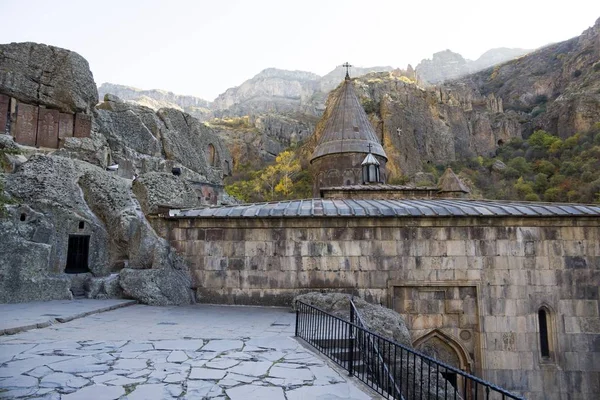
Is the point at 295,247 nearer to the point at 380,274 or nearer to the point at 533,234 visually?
the point at 380,274

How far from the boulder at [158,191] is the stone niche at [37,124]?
10.8m

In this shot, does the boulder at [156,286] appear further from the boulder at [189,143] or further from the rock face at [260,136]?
the rock face at [260,136]

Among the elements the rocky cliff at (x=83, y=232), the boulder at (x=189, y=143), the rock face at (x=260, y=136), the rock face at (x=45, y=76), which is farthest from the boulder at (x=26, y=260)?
the rock face at (x=260, y=136)

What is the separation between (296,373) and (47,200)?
784cm

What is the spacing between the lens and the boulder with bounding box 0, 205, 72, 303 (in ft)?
25.3

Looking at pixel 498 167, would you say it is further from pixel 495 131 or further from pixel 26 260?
pixel 26 260

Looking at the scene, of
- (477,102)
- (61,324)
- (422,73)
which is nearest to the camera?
(61,324)

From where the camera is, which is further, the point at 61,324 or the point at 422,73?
the point at 422,73

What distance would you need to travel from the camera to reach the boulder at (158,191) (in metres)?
10.1

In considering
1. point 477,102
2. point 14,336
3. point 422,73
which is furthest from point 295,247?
point 422,73

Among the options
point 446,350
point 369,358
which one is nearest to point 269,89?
point 446,350

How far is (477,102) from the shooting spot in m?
69.7

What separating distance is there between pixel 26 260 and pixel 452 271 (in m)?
8.86

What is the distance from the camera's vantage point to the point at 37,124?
18.7 metres
